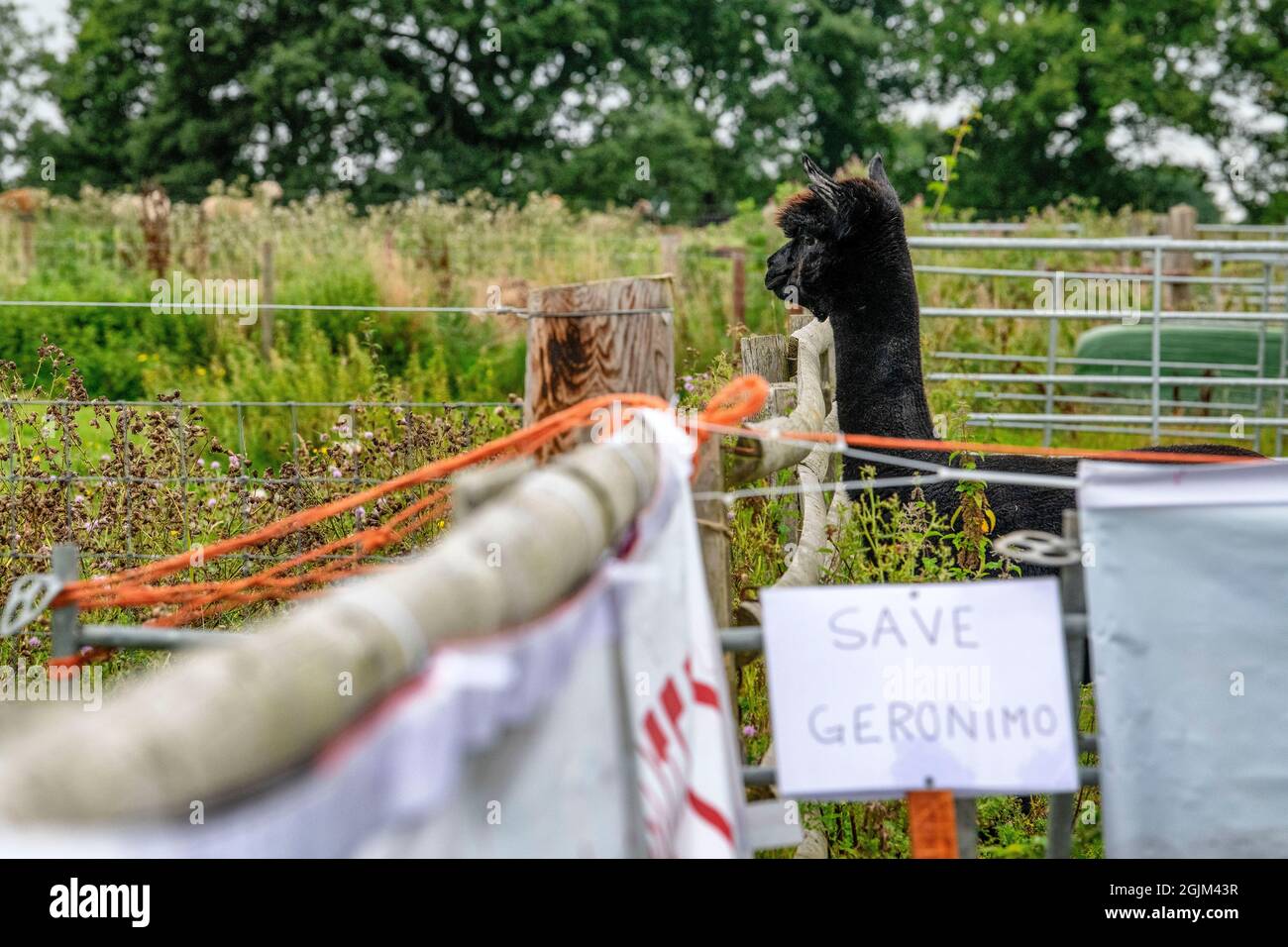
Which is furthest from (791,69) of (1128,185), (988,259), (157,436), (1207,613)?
(1207,613)

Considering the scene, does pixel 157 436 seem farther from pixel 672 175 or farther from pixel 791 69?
pixel 791 69

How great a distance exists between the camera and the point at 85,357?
10836 millimetres

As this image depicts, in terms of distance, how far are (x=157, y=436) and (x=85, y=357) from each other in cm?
632

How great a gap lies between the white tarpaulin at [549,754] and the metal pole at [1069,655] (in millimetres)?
672

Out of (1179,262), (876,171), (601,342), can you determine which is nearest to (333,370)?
(876,171)

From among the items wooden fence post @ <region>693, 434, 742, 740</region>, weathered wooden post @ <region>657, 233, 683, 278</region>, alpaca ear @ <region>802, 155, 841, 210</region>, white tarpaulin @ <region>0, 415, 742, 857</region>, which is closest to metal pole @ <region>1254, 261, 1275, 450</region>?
weathered wooden post @ <region>657, 233, 683, 278</region>

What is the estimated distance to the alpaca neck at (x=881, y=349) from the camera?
4.26 meters

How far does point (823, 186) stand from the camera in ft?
13.5

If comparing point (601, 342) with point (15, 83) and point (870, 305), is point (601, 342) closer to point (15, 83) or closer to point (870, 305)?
point (870, 305)

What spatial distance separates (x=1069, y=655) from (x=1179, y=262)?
13.6 meters

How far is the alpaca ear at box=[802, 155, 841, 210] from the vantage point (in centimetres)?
411

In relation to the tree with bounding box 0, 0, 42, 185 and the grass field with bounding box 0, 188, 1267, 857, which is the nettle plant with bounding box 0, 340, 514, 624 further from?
the tree with bounding box 0, 0, 42, 185

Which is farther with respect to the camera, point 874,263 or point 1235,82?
point 1235,82

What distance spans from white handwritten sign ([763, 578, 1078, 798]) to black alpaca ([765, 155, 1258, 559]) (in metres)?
2.01
